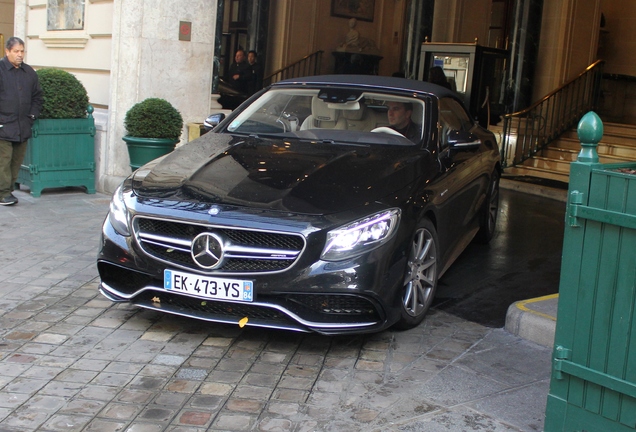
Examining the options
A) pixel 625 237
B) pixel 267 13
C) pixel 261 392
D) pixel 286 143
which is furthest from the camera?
pixel 267 13

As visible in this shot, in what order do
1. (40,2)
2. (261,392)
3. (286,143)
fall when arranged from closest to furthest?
Result: (261,392) → (286,143) → (40,2)

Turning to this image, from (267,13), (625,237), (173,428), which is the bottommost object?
(173,428)

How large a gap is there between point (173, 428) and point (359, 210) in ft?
5.34

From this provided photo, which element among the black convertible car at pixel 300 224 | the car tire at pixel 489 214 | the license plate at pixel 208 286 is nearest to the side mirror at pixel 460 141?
the black convertible car at pixel 300 224

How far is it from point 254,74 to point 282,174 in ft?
43.2

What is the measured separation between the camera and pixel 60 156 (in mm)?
10039

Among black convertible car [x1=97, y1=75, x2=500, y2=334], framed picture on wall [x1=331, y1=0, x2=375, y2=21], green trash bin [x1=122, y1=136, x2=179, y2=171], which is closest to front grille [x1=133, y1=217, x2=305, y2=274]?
black convertible car [x1=97, y1=75, x2=500, y2=334]

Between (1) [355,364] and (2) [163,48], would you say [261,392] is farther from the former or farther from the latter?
(2) [163,48]

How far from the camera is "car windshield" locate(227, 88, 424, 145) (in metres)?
5.98

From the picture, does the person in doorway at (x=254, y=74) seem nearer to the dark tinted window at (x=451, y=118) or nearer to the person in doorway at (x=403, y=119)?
the dark tinted window at (x=451, y=118)

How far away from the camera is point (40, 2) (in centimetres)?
1341

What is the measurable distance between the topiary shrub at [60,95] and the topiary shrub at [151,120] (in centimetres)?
73

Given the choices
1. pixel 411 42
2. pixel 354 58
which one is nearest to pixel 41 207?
pixel 411 42

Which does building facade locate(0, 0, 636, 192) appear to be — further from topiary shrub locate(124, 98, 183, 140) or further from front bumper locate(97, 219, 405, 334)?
front bumper locate(97, 219, 405, 334)
